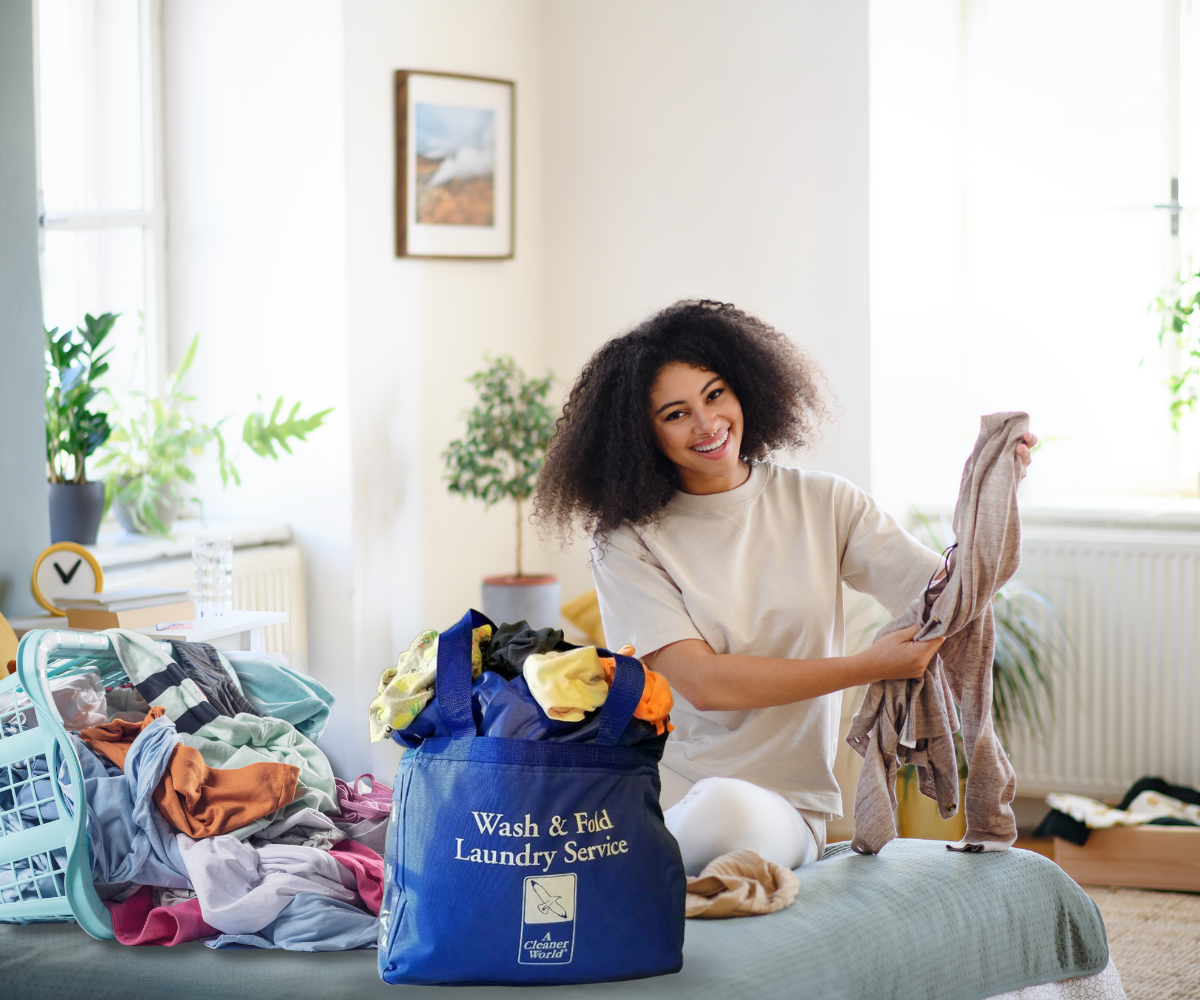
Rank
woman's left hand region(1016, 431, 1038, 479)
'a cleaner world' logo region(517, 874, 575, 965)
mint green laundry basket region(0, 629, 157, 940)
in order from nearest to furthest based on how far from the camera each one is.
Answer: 'a cleaner world' logo region(517, 874, 575, 965)
mint green laundry basket region(0, 629, 157, 940)
woman's left hand region(1016, 431, 1038, 479)

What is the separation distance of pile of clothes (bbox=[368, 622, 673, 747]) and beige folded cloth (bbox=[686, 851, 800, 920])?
0.23m

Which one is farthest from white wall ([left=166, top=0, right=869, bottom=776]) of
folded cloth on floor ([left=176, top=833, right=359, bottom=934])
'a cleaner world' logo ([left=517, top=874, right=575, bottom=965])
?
'a cleaner world' logo ([left=517, top=874, right=575, bottom=965])

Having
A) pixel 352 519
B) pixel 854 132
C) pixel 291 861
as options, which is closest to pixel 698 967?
pixel 291 861

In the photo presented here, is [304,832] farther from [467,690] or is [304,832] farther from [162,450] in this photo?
[162,450]

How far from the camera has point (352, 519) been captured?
11.0ft

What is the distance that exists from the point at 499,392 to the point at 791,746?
191 cm

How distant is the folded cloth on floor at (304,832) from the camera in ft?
5.51

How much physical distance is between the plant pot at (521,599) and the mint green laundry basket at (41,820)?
183 centimetres

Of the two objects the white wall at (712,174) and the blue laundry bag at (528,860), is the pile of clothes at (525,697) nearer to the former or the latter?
the blue laundry bag at (528,860)

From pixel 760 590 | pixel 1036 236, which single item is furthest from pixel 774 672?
pixel 1036 236

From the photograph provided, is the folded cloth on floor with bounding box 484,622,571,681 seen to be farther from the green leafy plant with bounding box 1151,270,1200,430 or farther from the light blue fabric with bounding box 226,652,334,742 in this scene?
the green leafy plant with bounding box 1151,270,1200,430

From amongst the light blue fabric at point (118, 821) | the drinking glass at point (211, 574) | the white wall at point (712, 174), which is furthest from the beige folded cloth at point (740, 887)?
the white wall at point (712, 174)

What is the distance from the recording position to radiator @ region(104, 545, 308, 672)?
2994 millimetres

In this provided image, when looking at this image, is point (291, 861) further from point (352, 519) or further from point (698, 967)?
point (352, 519)
